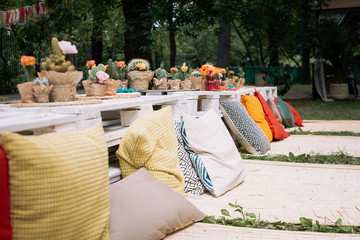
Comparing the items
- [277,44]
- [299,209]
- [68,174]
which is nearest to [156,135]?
[68,174]

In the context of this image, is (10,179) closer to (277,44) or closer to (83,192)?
(83,192)

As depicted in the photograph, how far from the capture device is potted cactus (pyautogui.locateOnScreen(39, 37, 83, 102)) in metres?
2.50

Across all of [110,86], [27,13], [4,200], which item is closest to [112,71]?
[110,86]

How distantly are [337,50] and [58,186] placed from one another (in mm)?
11295

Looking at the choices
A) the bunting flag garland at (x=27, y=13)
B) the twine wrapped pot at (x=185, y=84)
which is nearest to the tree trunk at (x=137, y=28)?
the bunting flag garland at (x=27, y=13)

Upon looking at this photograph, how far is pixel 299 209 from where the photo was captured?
2564mm

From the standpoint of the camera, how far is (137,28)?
8117mm

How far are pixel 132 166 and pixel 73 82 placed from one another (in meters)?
0.78

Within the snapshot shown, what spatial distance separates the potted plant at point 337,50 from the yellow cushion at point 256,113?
731 centimetres

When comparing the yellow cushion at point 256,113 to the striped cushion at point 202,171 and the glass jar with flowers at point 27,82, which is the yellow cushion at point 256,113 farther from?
the glass jar with flowers at point 27,82

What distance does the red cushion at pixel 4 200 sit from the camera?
4.74 feet

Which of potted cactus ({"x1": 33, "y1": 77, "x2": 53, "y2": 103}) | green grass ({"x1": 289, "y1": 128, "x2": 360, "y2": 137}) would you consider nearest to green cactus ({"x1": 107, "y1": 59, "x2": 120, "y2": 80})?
potted cactus ({"x1": 33, "y1": 77, "x2": 53, "y2": 103})

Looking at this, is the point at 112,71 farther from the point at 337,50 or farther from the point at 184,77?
the point at 337,50

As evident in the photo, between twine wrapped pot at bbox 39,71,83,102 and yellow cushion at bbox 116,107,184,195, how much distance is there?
1.79 ft
